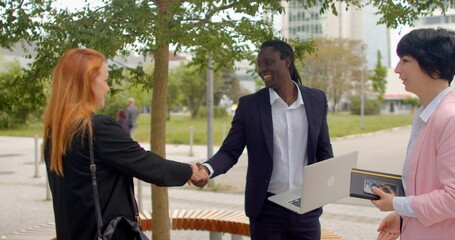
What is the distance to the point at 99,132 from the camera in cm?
245

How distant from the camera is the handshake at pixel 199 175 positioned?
3.17 metres

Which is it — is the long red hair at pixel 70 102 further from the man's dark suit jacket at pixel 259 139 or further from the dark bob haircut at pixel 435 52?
the dark bob haircut at pixel 435 52

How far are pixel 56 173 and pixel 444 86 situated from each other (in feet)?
5.92

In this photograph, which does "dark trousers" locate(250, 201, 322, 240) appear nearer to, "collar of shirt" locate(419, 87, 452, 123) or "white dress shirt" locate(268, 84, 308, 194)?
"white dress shirt" locate(268, 84, 308, 194)

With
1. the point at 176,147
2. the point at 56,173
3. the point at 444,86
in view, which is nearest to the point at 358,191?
the point at 444,86

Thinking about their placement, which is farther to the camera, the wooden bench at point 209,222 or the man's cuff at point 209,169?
the wooden bench at point 209,222

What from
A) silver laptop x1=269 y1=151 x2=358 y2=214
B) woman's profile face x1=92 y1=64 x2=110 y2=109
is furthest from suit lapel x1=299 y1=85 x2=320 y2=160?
woman's profile face x1=92 y1=64 x2=110 y2=109

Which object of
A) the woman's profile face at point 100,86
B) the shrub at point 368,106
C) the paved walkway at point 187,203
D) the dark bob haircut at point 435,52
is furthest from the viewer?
the shrub at point 368,106

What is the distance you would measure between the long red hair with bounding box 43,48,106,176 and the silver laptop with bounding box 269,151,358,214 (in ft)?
3.64

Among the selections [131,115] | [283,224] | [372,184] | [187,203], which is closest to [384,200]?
[372,184]

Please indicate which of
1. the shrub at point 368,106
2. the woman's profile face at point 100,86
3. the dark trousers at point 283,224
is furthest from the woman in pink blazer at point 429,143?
the shrub at point 368,106

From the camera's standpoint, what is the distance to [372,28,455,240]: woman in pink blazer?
6.98ft

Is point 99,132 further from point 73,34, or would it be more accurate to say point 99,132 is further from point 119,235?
point 73,34

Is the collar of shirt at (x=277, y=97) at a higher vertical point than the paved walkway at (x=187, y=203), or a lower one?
higher
